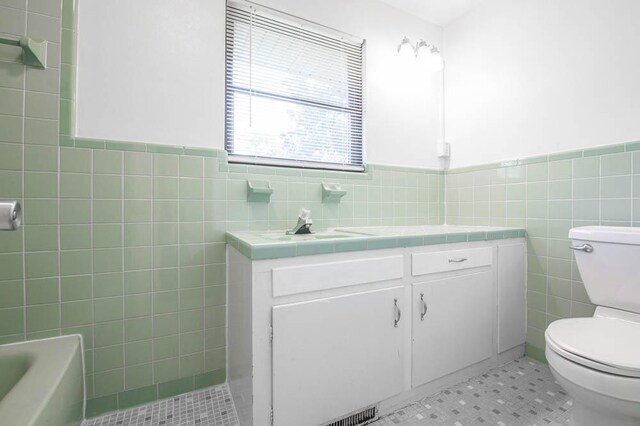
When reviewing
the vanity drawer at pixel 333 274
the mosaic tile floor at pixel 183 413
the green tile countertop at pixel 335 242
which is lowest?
the mosaic tile floor at pixel 183 413

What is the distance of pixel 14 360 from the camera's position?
3.76 feet

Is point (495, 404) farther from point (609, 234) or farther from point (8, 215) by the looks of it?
point (8, 215)

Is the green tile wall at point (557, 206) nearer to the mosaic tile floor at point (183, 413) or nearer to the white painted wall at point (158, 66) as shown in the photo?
the white painted wall at point (158, 66)

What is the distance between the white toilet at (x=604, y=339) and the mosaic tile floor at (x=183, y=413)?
52.8 inches

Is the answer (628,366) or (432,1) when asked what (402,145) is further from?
(628,366)

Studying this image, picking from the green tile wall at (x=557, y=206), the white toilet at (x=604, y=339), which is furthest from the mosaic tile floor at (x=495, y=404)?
the green tile wall at (x=557, y=206)

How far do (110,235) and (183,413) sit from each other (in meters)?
0.90

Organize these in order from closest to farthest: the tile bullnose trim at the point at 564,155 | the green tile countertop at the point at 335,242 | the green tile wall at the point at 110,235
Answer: the green tile countertop at the point at 335,242 → the green tile wall at the point at 110,235 → the tile bullnose trim at the point at 564,155

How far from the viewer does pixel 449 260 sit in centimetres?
152

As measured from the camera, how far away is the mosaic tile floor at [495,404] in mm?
1293

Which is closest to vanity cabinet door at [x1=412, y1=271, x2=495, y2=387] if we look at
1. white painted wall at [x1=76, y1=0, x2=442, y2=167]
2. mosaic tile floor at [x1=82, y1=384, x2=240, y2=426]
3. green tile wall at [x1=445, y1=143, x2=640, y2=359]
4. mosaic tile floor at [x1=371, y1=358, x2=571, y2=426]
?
mosaic tile floor at [x1=371, y1=358, x2=571, y2=426]

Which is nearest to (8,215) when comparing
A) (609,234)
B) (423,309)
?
(423,309)

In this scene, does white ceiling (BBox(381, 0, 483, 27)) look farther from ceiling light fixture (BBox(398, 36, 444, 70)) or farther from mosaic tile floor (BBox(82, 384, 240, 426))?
mosaic tile floor (BBox(82, 384, 240, 426))

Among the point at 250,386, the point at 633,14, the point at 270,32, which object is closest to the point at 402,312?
the point at 250,386
